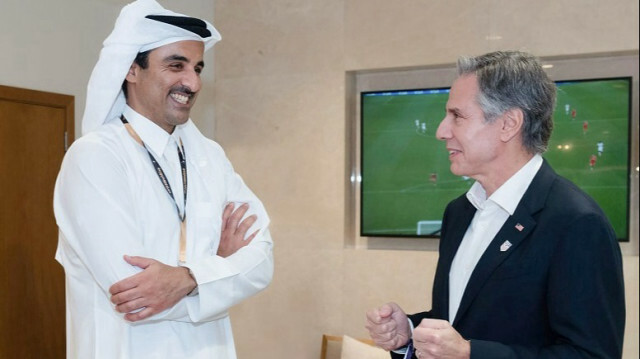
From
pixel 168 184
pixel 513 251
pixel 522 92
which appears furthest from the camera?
pixel 168 184

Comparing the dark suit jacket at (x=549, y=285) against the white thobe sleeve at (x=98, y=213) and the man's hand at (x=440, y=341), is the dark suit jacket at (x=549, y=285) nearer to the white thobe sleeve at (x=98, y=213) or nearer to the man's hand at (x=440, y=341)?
the man's hand at (x=440, y=341)

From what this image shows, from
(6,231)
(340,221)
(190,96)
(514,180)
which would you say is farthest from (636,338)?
(6,231)

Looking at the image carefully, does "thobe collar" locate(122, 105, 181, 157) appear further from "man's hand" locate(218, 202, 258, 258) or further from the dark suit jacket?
the dark suit jacket

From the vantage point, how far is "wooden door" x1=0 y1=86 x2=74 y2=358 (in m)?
4.08

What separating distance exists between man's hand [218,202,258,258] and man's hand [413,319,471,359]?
93 cm

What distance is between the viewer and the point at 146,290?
203 cm

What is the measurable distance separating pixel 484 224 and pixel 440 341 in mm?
460

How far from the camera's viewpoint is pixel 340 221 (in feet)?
16.2

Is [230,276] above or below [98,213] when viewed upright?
Answer: below

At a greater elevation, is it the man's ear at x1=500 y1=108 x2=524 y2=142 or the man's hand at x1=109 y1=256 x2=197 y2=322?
the man's ear at x1=500 y1=108 x2=524 y2=142

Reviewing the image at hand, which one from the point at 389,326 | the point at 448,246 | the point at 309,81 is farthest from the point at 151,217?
the point at 309,81

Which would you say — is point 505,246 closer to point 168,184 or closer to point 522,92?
point 522,92

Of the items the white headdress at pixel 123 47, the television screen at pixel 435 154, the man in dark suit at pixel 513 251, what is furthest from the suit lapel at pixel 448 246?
the television screen at pixel 435 154

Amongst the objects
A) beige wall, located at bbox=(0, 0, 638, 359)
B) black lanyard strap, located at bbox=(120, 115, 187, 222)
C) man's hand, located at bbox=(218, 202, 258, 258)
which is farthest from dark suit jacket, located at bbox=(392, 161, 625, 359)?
beige wall, located at bbox=(0, 0, 638, 359)
